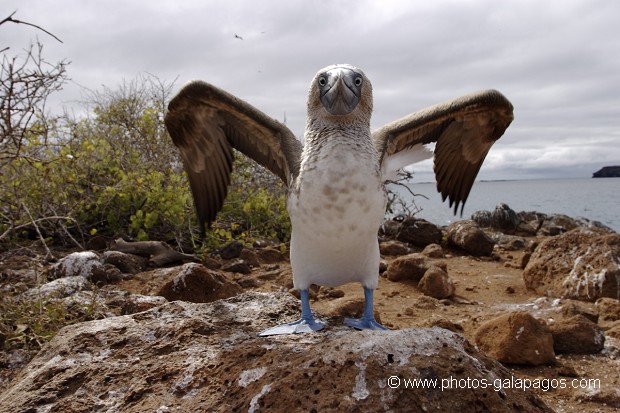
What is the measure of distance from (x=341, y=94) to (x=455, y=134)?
1277 millimetres

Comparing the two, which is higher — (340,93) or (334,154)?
(340,93)

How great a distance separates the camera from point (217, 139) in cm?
358

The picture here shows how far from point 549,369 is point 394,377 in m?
2.08

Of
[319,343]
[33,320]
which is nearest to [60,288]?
[33,320]

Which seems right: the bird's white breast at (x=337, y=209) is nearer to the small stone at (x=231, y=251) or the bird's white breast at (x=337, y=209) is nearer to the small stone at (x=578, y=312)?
Answer: the small stone at (x=578, y=312)

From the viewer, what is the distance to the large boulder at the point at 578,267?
5.09 metres

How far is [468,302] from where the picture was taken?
16.9 feet

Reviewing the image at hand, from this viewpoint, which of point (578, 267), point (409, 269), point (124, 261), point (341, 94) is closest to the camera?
point (341, 94)

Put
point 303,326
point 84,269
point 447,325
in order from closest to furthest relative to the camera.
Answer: point 303,326, point 447,325, point 84,269

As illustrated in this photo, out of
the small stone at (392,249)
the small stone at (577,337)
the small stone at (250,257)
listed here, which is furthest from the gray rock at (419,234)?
the small stone at (577,337)

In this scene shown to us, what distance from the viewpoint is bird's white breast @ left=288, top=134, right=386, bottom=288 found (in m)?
2.59

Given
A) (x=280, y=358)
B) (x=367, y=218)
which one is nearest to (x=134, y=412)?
(x=280, y=358)

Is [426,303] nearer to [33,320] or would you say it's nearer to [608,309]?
[608,309]

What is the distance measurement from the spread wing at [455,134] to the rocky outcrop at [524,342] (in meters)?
0.95
